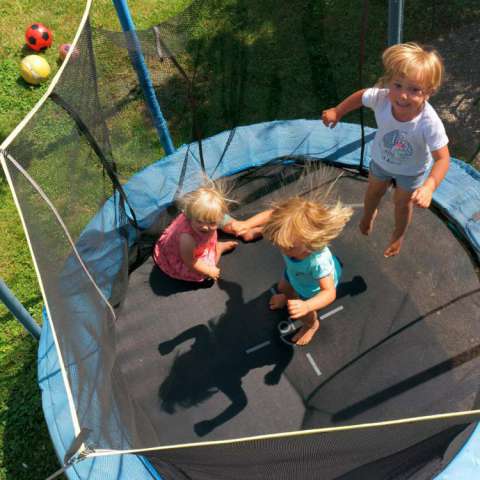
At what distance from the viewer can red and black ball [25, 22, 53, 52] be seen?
3.71 metres

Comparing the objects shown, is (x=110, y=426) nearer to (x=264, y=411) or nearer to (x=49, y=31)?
(x=264, y=411)

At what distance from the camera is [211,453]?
4.20 feet

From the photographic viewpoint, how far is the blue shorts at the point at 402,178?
2066 mm

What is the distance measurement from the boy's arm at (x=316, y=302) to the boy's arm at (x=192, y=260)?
541mm

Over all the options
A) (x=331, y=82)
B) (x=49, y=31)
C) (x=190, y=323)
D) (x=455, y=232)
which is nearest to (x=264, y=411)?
(x=190, y=323)

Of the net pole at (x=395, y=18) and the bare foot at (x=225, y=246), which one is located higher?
the net pole at (x=395, y=18)

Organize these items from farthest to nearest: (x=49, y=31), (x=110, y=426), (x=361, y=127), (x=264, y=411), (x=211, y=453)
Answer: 1. (x=49, y=31)
2. (x=361, y=127)
3. (x=264, y=411)
4. (x=110, y=426)
5. (x=211, y=453)

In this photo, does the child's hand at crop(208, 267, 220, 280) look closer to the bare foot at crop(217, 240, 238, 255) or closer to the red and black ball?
the bare foot at crop(217, 240, 238, 255)

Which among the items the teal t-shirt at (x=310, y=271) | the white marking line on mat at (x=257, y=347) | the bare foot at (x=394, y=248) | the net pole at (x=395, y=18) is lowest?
the white marking line on mat at (x=257, y=347)

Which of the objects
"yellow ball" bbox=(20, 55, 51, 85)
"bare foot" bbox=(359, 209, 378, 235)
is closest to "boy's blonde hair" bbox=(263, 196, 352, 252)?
"bare foot" bbox=(359, 209, 378, 235)

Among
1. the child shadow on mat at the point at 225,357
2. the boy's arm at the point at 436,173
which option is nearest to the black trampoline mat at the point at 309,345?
→ the child shadow on mat at the point at 225,357

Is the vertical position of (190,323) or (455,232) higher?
(190,323)

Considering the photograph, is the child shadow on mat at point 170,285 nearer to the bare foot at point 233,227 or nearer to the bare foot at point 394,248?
the bare foot at point 233,227

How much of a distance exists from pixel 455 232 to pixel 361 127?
653mm
